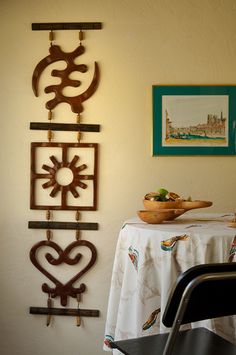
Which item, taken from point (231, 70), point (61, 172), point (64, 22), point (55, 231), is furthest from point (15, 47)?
point (231, 70)

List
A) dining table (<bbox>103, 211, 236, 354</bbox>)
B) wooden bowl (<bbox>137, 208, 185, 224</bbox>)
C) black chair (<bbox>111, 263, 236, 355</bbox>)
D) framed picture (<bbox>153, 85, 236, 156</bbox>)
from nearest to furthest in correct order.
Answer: black chair (<bbox>111, 263, 236, 355</bbox>)
dining table (<bbox>103, 211, 236, 354</bbox>)
wooden bowl (<bbox>137, 208, 185, 224</bbox>)
framed picture (<bbox>153, 85, 236, 156</bbox>)

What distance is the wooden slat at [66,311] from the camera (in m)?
2.89

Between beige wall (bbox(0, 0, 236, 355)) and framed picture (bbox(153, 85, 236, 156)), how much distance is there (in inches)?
2.3

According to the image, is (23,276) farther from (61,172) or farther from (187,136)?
(187,136)

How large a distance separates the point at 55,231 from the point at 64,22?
1474 mm

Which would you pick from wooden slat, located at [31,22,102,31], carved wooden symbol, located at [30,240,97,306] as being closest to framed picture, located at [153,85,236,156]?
wooden slat, located at [31,22,102,31]

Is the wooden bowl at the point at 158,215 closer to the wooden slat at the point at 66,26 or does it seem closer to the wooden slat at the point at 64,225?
the wooden slat at the point at 64,225

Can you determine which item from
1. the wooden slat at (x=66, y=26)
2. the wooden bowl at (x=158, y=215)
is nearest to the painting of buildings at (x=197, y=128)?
the wooden slat at (x=66, y=26)

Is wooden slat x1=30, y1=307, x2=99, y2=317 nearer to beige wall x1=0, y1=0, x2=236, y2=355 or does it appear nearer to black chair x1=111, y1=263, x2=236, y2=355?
beige wall x1=0, y1=0, x2=236, y2=355

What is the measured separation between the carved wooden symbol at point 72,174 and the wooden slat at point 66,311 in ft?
2.32

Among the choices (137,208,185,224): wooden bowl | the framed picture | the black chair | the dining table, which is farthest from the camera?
the framed picture

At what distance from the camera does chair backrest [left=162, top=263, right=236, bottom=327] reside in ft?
3.68

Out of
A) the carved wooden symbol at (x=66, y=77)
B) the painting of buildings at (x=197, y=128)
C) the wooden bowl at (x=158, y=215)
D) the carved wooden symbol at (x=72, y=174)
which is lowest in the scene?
the wooden bowl at (x=158, y=215)

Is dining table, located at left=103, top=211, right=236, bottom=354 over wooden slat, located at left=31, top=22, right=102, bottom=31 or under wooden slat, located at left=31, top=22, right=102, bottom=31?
under
